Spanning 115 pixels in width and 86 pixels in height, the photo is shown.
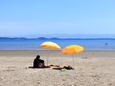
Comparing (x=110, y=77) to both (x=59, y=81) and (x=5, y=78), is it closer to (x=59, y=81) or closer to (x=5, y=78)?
(x=59, y=81)

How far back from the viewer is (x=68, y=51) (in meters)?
22.8

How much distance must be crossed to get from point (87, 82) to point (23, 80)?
2.66 meters

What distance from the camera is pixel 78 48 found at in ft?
75.3

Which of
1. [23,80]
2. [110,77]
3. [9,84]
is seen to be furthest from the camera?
[110,77]

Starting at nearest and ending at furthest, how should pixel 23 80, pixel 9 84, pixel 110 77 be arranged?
pixel 9 84, pixel 23 80, pixel 110 77

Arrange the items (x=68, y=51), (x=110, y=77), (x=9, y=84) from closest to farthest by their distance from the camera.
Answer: (x=9, y=84), (x=110, y=77), (x=68, y=51)

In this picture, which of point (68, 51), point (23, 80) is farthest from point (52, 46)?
point (23, 80)

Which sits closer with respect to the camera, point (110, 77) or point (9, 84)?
point (9, 84)

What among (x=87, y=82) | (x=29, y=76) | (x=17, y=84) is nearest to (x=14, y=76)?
(x=29, y=76)

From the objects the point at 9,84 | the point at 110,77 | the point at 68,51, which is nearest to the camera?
the point at 9,84

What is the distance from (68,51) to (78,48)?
62cm

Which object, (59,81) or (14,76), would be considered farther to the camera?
(14,76)

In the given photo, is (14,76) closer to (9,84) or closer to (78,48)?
(9,84)

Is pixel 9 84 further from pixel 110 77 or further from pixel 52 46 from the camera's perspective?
pixel 52 46
